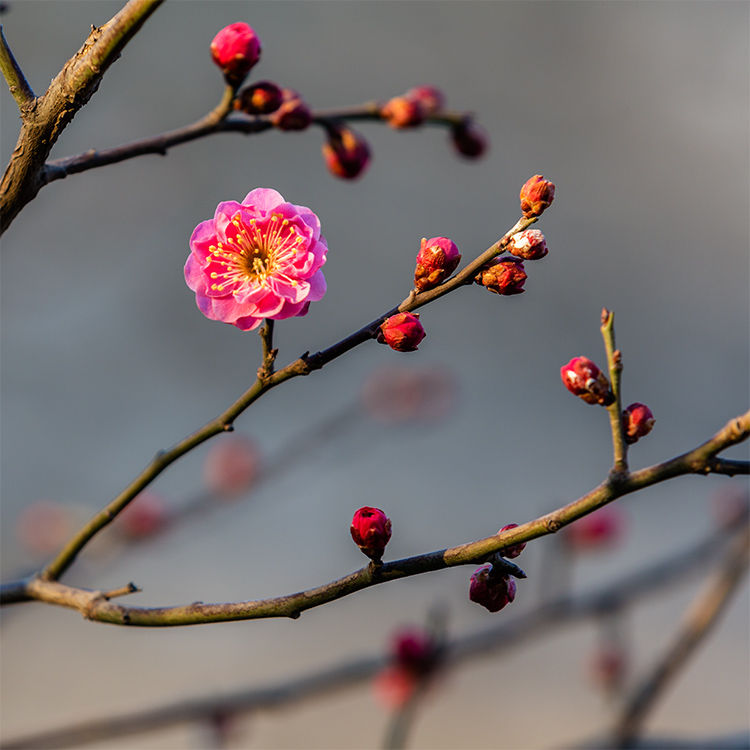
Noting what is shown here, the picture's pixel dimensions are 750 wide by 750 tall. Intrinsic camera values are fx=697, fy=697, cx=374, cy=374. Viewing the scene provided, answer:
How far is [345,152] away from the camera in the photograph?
1.14m

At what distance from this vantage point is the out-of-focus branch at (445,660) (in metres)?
1.20

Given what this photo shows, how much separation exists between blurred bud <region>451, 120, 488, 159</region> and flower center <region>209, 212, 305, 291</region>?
492mm

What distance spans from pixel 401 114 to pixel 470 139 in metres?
0.18

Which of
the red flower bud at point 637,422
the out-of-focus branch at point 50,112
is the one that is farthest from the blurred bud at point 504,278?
the out-of-focus branch at point 50,112

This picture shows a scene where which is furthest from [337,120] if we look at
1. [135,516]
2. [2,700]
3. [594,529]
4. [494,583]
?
[2,700]

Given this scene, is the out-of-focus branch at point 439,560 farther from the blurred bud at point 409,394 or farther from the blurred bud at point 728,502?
the blurred bud at point 409,394

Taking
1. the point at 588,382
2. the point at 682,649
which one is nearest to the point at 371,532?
the point at 588,382

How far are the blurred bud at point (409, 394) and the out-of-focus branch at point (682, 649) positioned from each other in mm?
1839

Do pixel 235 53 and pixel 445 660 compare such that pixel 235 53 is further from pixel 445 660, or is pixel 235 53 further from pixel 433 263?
pixel 445 660

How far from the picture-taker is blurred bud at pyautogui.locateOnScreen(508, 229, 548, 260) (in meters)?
0.72

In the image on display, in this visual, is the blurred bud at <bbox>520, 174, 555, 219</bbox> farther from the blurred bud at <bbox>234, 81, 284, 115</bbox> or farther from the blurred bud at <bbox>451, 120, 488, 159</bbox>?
the blurred bud at <bbox>451, 120, 488, 159</bbox>

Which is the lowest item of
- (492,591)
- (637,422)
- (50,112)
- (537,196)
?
(492,591)

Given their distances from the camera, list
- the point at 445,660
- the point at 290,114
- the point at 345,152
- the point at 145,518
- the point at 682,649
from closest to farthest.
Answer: the point at 290,114 → the point at 345,152 → the point at 682,649 → the point at 445,660 → the point at 145,518

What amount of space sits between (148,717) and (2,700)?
2733mm
